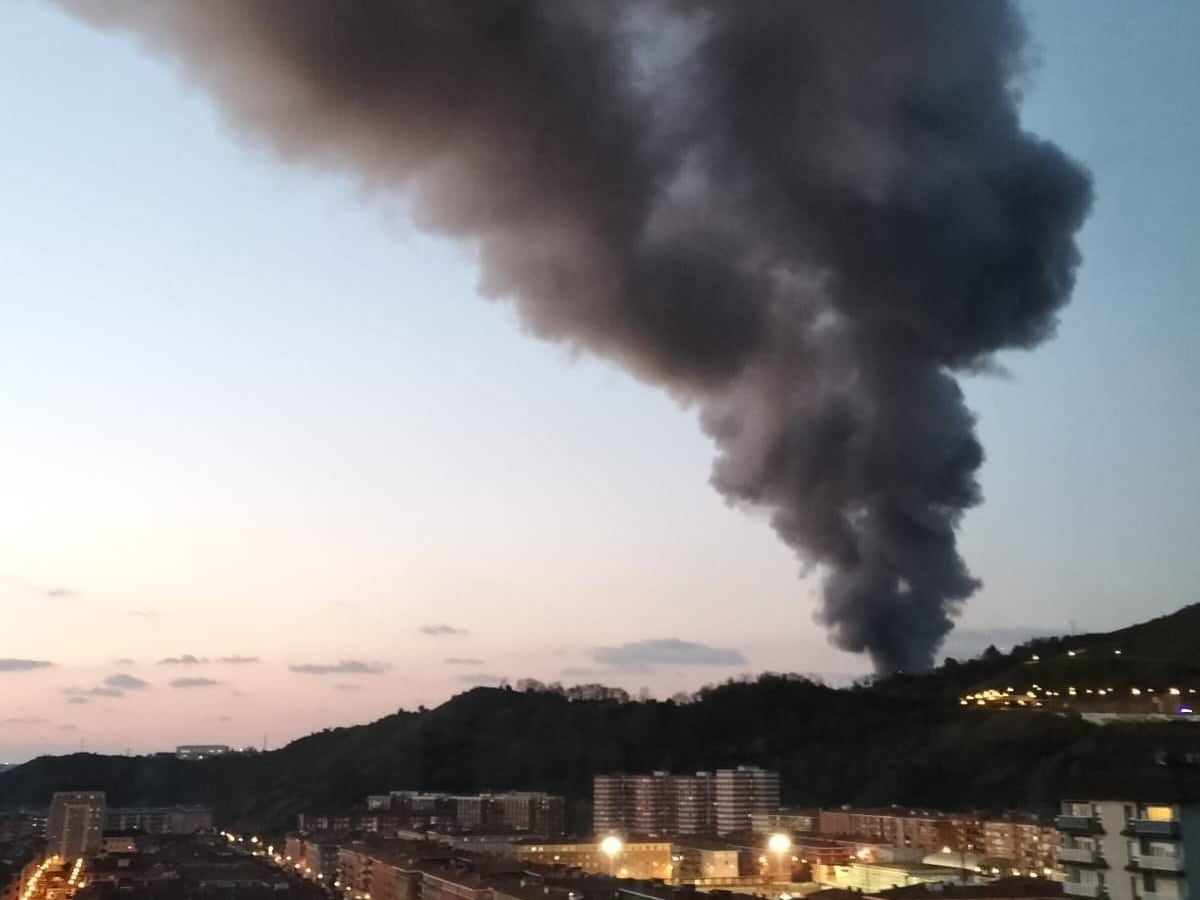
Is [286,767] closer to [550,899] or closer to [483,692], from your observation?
[483,692]

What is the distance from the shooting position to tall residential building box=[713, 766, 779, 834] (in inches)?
2178

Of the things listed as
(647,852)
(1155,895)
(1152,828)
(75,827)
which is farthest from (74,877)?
(1152,828)

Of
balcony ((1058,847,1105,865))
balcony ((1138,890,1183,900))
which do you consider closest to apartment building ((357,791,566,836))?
balcony ((1058,847,1105,865))

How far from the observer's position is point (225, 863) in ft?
135

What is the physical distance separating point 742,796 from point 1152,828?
45.4 m

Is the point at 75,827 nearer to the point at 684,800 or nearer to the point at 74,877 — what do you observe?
the point at 74,877

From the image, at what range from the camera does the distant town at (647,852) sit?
13.0 metres

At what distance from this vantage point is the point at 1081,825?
43.0ft

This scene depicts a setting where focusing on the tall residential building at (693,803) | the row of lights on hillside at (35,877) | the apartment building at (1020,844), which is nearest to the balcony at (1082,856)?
the apartment building at (1020,844)

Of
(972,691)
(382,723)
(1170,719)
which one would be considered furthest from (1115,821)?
(382,723)

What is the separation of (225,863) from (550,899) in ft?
73.7

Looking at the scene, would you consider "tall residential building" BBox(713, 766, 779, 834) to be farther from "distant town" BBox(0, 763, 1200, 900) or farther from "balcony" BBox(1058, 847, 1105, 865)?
"balcony" BBox(1058, 847, 1105, 865)

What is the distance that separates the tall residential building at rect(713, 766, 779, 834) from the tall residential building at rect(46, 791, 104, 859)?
103 ft

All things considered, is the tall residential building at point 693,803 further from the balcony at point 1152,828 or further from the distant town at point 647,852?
the balcony at point 1152,828
